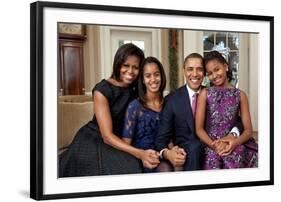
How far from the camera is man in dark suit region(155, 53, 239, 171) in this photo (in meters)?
4.14

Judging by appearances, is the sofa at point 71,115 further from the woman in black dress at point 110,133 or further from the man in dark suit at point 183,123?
the man in dark suit at point 183,123

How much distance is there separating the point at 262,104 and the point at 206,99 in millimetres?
423

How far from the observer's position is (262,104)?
4.48m

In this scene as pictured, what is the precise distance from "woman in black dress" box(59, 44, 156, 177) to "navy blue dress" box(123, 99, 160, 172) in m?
0.03

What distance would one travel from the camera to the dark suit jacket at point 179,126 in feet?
13.6

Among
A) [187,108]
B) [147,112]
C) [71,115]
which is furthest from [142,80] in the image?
[71,115]

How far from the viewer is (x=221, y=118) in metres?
4.32

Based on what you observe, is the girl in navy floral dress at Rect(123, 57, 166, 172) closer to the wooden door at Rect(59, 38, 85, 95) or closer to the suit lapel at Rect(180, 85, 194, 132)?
the suit lapel at Rect(180, 85, 194, 132)

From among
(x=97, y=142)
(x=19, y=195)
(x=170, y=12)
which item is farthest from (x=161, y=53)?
(x=19, y=195)

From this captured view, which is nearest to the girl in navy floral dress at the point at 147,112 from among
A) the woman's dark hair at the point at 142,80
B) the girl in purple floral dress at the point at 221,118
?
the woman's dark hair at the point at 142,80

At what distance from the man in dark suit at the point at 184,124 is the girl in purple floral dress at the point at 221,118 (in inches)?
1.9

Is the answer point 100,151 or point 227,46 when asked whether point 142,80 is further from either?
point 227,46

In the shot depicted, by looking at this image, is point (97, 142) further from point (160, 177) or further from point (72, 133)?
point (160, 177)

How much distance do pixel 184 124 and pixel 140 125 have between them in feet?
0.97
